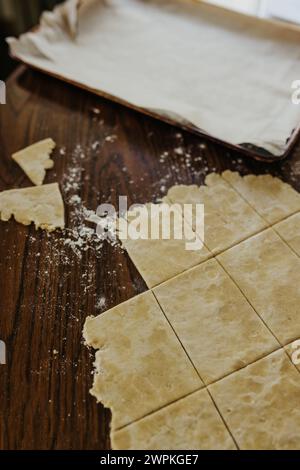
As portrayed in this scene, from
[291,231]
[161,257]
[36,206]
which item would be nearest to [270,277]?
[291,231]

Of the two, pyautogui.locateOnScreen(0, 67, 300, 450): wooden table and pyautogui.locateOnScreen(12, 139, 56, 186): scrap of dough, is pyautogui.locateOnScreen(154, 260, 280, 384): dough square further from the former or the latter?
pyautogui.locateOnScreen(12, 139, 56, 186): scrap of dough

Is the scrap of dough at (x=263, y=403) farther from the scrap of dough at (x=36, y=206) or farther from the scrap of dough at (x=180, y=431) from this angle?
the scrap of dough at (x=36, y=206)

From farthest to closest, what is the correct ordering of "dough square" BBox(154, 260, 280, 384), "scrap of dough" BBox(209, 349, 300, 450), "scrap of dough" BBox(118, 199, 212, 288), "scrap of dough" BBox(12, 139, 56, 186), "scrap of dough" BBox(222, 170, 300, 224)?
"scrap of dough" BBox(12, 139, 56, 186) < "scrap of dough" BBox(222, 170, 300, 224) < "scrap of dough" BBox(118, 199, 212, 288) < "dough square" BBox(154, 260, 280, 384) < "scrap of dough" BBox(209, 349, 300, 450)

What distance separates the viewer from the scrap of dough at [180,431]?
0.91 metres

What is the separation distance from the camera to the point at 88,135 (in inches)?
60.1

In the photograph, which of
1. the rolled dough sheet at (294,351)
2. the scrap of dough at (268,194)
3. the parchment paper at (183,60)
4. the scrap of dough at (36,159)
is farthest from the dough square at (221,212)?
the scrap of dough at (36,159)

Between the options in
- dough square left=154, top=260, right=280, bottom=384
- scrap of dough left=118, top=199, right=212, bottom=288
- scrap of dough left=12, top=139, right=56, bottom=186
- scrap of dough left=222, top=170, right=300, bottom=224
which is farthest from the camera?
scrap of dough left=12, top=139, right=56, bottom=186

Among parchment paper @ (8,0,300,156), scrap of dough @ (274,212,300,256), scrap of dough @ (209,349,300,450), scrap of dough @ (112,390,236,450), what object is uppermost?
parchment paper @ (8,0,300,156)

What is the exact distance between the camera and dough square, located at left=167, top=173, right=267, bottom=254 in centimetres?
122

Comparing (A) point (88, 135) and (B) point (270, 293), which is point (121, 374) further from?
(A) point (88, 135)

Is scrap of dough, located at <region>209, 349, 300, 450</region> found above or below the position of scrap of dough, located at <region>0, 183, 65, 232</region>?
above

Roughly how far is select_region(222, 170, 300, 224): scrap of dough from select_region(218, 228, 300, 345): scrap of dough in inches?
2.8

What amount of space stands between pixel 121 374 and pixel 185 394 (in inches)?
6.1

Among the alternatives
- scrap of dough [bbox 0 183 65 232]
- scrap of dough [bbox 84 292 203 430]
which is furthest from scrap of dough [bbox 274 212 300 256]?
scrap of dough [bbox 0 183 65 232]
